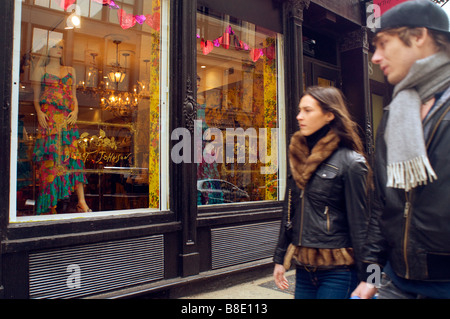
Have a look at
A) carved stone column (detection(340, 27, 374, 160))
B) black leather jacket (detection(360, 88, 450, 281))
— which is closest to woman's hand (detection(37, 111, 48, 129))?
black leather jacket (detection(360, 88, 450, 281))

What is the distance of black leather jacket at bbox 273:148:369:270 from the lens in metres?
2.11

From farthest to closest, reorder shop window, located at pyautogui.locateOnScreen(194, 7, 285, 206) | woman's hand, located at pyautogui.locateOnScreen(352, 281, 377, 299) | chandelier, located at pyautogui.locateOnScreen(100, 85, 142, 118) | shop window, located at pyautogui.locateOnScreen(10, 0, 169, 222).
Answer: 1. chandelier, located at pyautogui.locateOnScreen(100, 85, 142, 118)
2. shop window, located at pyautogui.locateOnScreen(194, 7, 285, 206)
3. shop window, located at pyautogui.locateOnScreen(10, 0, 169, 222)
4. woman's hand, located at pyautogui.locateOnScreen(352, 281, 377, 299)

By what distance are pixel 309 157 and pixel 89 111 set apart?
4.47 metres

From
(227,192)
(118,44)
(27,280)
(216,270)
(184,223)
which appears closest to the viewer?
(27,280)

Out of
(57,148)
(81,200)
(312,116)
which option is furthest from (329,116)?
(57,148)

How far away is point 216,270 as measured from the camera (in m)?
5.06

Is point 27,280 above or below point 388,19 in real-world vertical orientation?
below

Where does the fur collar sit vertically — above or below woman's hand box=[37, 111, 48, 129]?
below

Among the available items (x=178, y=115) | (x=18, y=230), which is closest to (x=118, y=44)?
(x=178, y=115)

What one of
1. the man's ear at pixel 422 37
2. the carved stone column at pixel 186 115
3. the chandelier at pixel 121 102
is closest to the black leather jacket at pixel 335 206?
the man's ear at pixel 422 37

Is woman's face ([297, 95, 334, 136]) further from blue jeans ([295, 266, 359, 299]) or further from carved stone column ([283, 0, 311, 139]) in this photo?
carved stone column ([283, 0, 311, 139])

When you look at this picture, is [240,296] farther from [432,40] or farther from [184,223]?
[432,40]

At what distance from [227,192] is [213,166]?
46 cm

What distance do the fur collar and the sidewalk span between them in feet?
8.97
